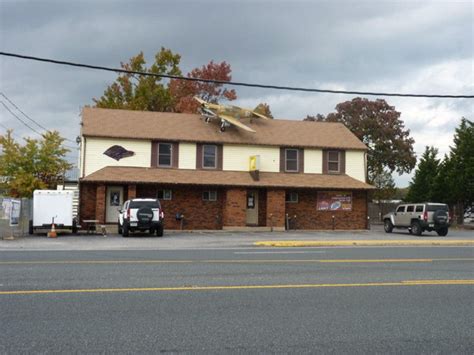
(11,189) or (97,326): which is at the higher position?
(11,189)

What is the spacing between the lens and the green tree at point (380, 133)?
58.2m

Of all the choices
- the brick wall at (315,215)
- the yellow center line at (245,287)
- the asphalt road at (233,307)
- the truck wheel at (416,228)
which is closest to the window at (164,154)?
the brick wall at (315,215)

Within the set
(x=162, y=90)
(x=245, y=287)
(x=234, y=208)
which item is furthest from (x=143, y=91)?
(x=245, y=287)

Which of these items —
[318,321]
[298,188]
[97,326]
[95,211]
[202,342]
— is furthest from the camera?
[298,188]

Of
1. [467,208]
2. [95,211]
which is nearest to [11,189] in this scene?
[95,211]

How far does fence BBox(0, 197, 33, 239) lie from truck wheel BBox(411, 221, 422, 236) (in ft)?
66.6

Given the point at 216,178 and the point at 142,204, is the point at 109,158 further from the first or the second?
the point at 142,204

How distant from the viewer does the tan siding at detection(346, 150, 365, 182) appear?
119 ft

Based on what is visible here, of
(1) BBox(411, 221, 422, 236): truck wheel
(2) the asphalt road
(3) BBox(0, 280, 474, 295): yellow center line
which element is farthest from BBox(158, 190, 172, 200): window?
(3) BBox(0, 280, 474, 295): yellow center line

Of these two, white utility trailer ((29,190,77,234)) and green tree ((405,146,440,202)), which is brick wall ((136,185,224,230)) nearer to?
white utility trailer ((29,190,77,234))

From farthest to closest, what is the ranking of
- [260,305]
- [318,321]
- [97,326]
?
[260,305]
[318,321]
[97,326]

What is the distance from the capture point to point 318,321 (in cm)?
745

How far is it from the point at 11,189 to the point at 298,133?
19.3 meters

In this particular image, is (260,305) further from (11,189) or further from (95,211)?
(11,189)
